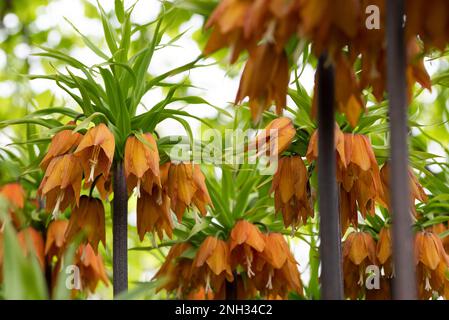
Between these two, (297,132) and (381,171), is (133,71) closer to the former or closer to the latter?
(297,132)

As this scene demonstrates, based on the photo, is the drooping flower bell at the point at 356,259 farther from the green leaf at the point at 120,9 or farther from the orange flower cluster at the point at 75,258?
the green leaf at the point at 120,9

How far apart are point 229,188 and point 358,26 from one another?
1058 millimetres

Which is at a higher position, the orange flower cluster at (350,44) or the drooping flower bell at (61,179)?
the orange flower cluster at (350,44)

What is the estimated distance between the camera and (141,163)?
60.2 inches

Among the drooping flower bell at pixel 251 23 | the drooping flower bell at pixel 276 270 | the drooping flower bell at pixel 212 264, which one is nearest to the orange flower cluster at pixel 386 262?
the drooping flower bell at pixel 276 270

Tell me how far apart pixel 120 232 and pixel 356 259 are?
53cm

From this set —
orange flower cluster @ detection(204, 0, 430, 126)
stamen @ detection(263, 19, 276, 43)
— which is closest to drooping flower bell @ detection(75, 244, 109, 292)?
orange flower cluster @ detection(204, 0, 430, 126)

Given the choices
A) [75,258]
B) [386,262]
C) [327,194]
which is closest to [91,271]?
[75,258]

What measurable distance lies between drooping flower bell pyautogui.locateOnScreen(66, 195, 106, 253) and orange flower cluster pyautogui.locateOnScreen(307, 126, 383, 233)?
473 mm

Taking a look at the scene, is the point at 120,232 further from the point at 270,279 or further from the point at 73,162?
the point at 270,279

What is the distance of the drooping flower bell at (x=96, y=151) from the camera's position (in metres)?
1.51

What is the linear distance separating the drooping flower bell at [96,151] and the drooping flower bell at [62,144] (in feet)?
0.17

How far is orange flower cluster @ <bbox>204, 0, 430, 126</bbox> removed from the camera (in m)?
0.90

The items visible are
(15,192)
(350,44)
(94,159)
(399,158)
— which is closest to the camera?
(399,158)
